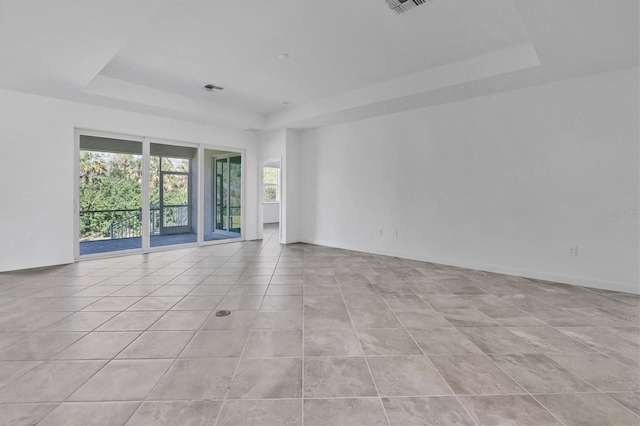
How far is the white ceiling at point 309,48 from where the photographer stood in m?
2.85

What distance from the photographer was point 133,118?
19.2 ft

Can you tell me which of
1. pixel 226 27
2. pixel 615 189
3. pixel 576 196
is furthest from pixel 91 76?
pixel 615 189

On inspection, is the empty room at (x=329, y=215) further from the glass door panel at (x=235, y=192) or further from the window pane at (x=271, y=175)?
the window pane at (x=271, y=175)

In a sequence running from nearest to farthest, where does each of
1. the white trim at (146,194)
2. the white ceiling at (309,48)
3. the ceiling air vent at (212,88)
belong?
the white ceiling at (309,48), the ceiling air vent at (212,88), the white trim at (146,194)

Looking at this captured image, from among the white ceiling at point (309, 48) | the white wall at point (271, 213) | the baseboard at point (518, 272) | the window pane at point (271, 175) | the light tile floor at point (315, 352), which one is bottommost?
the light tile floor at point (315, 352)

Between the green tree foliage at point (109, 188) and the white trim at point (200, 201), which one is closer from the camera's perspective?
the green tree foliage at point (109, 188)

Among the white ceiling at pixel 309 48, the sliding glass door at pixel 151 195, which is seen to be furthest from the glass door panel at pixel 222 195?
the white ceiling at pixel 309 48

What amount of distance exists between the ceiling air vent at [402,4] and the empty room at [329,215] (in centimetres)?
3

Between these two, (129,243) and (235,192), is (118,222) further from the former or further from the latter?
(235,192)

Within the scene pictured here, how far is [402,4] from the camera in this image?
2.96 meters

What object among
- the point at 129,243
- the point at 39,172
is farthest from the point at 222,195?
the point at 39,172

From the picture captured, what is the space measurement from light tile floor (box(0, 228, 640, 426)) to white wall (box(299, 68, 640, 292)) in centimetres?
61

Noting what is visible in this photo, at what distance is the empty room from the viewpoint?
194cm

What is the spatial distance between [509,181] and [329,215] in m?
3.66
